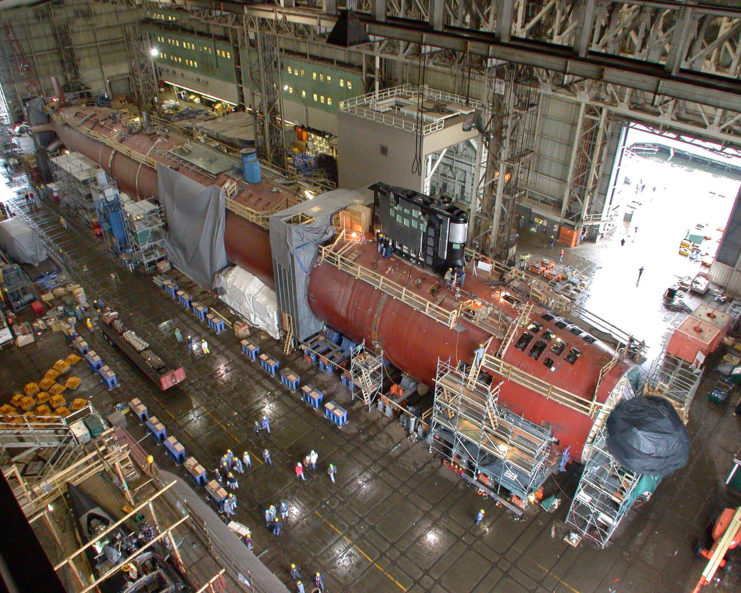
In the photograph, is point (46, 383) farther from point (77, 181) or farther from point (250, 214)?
→ point (77, 181)

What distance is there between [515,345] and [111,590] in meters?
15.5

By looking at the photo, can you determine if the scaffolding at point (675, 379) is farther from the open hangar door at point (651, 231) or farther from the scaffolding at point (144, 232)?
the scaffolding at point (144, 232)

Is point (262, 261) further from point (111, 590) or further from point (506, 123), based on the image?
point (111, 590)

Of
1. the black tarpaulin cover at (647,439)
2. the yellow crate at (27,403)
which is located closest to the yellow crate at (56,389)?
the yellow crate at (27,403)

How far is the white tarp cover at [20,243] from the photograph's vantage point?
3556 centimetres

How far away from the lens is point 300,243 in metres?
27.1

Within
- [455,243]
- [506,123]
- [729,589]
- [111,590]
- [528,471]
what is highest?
[506,123]

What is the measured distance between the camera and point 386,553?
20.8 meters

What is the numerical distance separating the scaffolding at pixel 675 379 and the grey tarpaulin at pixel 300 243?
52.7 ft

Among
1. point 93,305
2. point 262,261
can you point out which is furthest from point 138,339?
point 262,261

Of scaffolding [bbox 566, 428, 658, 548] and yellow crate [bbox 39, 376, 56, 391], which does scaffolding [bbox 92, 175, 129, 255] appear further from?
scaffolding [bbox 566, 428, 658, 548]

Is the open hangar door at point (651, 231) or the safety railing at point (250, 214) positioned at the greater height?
the safety railing at point (250, 214)

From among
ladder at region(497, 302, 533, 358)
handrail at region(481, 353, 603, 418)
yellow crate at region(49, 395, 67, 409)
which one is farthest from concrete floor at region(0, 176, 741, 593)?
ladder at region(497, 302, 533, 358)

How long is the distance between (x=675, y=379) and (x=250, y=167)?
2485cm
